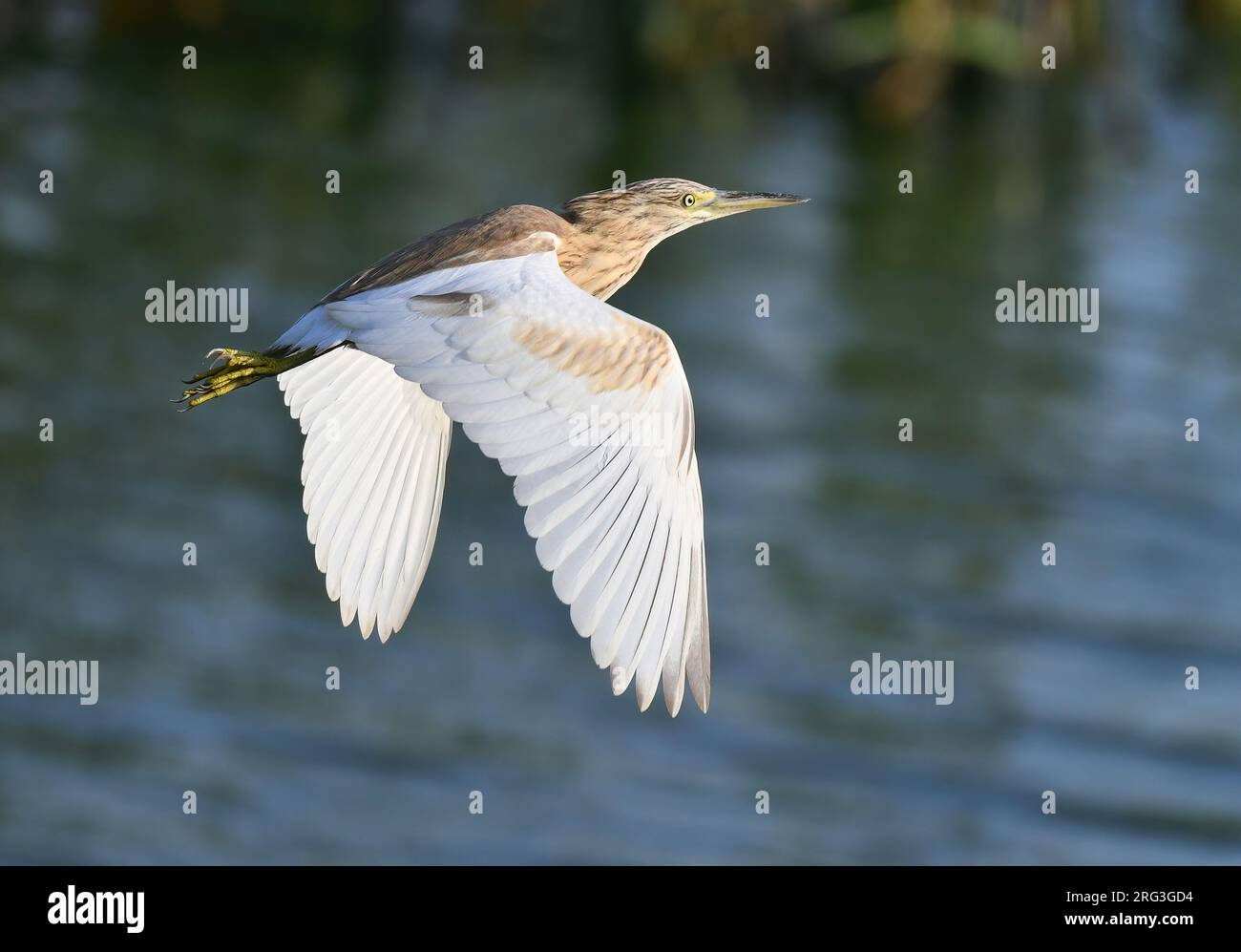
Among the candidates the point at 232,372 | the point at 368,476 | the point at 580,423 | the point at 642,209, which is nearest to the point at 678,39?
the point at 642,209

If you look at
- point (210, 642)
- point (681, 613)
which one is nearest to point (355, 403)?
point (681, 613)

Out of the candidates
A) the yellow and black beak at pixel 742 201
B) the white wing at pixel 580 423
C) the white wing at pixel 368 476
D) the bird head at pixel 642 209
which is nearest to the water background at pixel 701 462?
the white wing at pixel 368 476

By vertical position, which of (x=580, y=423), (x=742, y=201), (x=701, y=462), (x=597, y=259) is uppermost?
(x=701, y=462)

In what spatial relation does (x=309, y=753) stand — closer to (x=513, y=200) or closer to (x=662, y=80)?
(x=513, y=200)

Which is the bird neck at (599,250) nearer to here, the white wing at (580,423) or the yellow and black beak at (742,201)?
the yellow and black beak at (742,201)

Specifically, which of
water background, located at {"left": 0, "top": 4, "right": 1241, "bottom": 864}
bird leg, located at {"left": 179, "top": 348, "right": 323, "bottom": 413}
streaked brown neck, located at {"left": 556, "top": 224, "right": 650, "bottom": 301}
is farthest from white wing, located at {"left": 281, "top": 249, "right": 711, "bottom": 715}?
water background, located at {"left": 0, "top": 4, "right": 1241, "bottom": 864}

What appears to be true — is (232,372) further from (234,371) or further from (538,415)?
(538,415)

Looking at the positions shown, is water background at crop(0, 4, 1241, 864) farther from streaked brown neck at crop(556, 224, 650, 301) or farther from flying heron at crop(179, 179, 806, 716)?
streaked brown neck at crop(556, 224, 650, 301)

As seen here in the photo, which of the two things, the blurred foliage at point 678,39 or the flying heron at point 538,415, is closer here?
the flying heron at point 538,415
